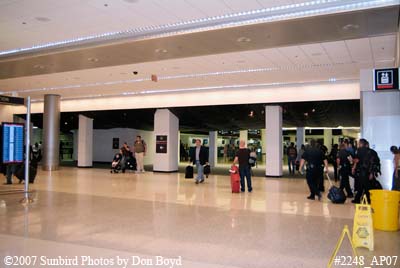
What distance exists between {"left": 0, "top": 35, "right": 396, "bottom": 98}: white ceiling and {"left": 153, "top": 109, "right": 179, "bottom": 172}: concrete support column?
2089 mm

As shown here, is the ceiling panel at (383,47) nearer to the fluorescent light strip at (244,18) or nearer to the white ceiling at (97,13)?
the fluorescent light strip at (244,18)

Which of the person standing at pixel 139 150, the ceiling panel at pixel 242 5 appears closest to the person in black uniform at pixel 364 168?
the ceiling panel at pixel 242 5

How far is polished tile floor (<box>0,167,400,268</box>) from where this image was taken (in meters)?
3.95

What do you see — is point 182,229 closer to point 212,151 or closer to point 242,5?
point 242,5

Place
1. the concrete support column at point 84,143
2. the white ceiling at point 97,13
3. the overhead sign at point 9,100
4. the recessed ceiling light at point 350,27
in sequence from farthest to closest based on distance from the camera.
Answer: the concrete support column at point 84,143 → the overhead sign at point 9,100 → the recessed ceiling light at point 350,27 → the white ceiling at point 97,13

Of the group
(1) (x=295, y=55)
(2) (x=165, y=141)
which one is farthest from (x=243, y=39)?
(2) (x=165, y=141)

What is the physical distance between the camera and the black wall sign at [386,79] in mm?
6508

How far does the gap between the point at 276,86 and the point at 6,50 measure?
9.23 meters

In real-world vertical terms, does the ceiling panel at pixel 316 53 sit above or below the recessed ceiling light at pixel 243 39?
above

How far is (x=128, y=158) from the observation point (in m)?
16.0

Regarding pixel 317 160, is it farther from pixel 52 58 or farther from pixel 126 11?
pixel 52 58

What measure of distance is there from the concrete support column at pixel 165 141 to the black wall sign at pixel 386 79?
10548 mm

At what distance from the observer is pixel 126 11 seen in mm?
6039

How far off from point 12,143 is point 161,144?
29.1ft
